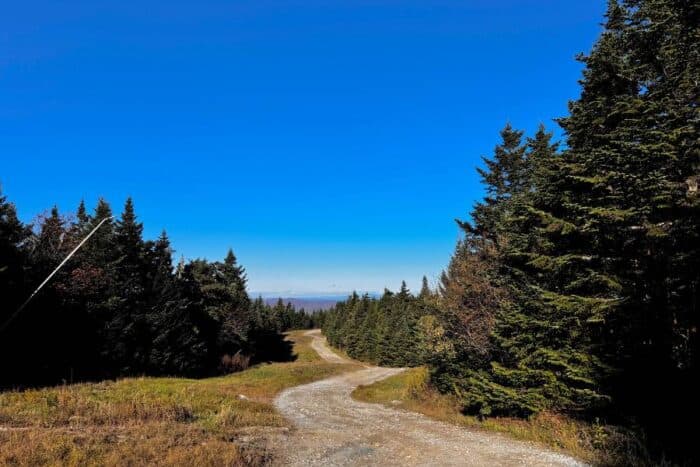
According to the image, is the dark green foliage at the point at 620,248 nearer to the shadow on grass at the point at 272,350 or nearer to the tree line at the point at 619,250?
the tree line at the point at 619,250

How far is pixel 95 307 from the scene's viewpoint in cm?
3241

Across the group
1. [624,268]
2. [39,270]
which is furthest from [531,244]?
[39,270]

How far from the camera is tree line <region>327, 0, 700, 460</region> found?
34.4 feet

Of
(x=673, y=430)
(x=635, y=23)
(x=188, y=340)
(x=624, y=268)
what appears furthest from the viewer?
(x=188, y=340)

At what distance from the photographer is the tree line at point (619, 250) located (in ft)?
34.4

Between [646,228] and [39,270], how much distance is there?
35.0 meters

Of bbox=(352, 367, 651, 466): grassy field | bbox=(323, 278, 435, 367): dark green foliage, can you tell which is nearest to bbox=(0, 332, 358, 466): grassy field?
bbox=(352, 367, 651, 466): grassy field

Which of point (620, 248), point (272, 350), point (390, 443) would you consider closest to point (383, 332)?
point (272, 350)

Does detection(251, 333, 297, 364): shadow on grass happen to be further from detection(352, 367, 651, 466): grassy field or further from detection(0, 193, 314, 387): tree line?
detection(352, 367, 651, 466): grassy field

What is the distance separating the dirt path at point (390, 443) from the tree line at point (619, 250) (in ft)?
7.41

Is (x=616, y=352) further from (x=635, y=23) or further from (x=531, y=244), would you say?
(x=635, y=23)

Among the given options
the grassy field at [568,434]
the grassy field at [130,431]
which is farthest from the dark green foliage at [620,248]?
the grassy field at [130,431]

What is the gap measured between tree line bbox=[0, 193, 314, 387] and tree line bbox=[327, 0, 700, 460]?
26.1m

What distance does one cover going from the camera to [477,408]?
58.4 feet
